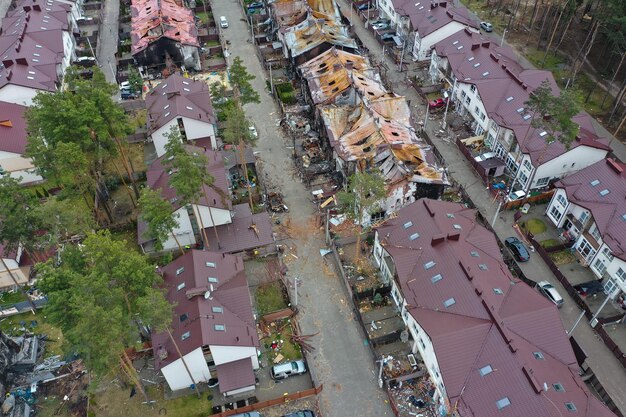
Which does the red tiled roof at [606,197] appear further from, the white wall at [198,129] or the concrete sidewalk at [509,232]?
the white wall at [198,129]

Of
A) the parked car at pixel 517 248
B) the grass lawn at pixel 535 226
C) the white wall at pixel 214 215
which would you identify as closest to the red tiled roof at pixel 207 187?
the white wall at pixel 214 215

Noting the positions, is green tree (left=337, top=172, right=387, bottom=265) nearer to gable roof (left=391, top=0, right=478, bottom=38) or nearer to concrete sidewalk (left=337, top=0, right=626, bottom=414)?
concrete sidewalk (left=337, top=0, right=626, bottom=414)

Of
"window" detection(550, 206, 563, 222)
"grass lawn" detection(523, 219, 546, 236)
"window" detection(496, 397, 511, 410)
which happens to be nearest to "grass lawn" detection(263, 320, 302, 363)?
"window" detection(496, 397, 511, 410)

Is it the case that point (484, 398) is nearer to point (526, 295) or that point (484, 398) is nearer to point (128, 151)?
point (526, 295)

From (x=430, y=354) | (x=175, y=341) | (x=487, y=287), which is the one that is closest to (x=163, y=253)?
(x=175, y=341)

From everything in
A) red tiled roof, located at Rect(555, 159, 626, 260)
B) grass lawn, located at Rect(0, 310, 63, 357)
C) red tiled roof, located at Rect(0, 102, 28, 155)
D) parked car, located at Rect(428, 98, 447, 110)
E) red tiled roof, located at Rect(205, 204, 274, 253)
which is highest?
red tiled roof, located at Rect(555, 159, 626, 260)

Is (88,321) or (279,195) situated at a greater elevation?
(88,321)
